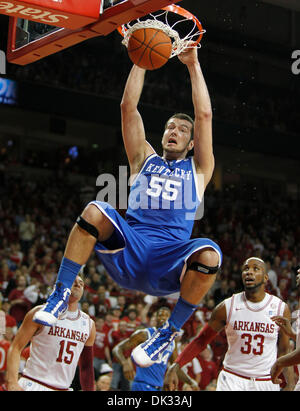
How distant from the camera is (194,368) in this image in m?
9.30

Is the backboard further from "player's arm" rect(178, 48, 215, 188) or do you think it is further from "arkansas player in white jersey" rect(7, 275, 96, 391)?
"arkansas player in white jersey" rect(7, 275, 96, 391)

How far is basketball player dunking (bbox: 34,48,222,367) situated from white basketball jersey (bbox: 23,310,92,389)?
1578mm

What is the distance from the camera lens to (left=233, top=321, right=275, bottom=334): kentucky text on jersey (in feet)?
20.4

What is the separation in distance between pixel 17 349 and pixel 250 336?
2.33 meters

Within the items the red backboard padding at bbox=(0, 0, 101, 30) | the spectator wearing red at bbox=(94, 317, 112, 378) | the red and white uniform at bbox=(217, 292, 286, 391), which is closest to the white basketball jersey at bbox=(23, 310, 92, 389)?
the red and white uniform at bbox=(217, 292, 286, 391)

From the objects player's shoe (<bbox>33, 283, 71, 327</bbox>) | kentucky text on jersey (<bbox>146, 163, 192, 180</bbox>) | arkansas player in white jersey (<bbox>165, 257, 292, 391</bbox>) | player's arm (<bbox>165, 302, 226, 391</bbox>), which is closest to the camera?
player's shoe (<bbox>33, 283, 71, 327</bbox>)

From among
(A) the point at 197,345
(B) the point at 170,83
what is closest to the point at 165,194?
(A) the point at 197,345

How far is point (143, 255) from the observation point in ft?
14.1

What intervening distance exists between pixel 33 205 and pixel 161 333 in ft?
39.7

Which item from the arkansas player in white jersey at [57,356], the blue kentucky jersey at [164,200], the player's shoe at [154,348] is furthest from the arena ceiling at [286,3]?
the player's shoe at [154,348]

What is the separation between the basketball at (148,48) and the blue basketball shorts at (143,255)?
3.72 feet

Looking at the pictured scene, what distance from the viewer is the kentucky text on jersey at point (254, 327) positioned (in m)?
6.23

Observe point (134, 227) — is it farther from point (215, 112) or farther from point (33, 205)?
point (215, 112)
